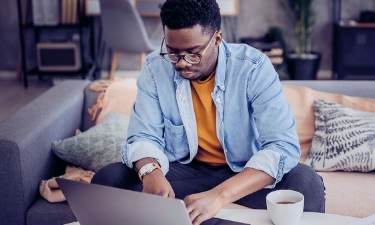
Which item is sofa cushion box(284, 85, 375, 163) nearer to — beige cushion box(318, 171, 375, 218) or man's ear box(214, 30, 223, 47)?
beige cushion box(318, 171, 375, 218)

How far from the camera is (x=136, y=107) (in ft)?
5.82

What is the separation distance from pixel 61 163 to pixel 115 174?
61 centimetres

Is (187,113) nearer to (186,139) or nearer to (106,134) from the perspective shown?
(186,139)

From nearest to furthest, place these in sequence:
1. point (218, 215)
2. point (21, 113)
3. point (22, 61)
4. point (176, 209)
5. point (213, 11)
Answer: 1. point (176, 209)
2. point (218, 215)
3. point (213, 11)
4. point (21, 113)
5. point (22, 61)

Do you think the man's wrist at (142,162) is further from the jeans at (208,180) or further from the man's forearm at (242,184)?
the man's forearm at (242,184)

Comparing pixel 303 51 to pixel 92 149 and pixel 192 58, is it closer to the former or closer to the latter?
pixel 92 149

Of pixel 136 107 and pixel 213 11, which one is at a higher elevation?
pixel 213 11

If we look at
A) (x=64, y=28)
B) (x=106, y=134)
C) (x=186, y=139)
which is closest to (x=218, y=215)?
(x=186, y=139)

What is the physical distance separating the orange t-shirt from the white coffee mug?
0.47 metres

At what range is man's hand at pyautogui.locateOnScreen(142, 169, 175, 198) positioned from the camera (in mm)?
1470

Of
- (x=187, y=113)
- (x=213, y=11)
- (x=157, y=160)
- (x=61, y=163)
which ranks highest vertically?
(x=213, y=11)

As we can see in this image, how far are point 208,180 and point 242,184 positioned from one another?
288 millimetres

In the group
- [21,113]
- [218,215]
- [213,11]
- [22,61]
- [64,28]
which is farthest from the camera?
[64,28]

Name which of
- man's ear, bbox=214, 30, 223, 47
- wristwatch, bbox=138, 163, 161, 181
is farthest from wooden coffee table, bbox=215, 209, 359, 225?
man's ear, bbox=214, 30, 223, 47
